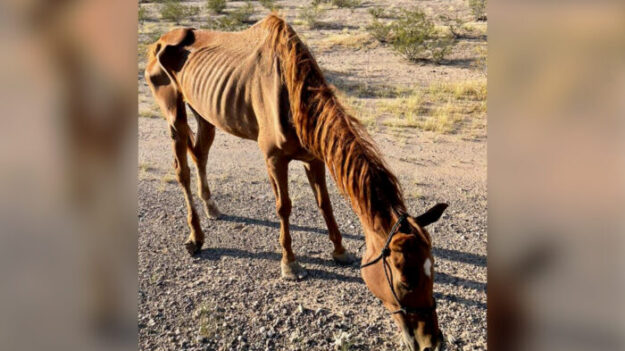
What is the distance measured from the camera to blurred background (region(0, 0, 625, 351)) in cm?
84

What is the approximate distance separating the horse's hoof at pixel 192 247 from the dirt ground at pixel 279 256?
0.24 ft

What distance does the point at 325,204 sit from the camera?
485cm

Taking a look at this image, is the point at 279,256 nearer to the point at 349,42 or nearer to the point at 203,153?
the point at 203,153

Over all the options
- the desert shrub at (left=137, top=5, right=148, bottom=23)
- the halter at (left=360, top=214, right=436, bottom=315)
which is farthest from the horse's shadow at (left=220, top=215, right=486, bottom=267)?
the desert shrub at (left=137, top=5, right=148, bottom=23)

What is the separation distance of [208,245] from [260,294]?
1.19 metres

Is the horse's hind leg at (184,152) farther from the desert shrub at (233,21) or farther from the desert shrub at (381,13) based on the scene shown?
the desert shrub at (381,13)
